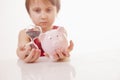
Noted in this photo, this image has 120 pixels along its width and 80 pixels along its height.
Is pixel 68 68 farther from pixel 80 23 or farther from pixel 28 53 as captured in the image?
pixel 80 23

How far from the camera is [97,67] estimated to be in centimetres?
74

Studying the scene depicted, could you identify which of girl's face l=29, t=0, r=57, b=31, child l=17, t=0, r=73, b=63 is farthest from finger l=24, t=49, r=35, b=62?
girl's face l=29, t=0, r=57, b=31

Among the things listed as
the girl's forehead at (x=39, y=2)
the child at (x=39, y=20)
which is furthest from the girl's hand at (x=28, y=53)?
the girl's forehead at (x=39, y=2)

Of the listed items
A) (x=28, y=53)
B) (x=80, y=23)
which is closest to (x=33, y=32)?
(x=28, y=53)

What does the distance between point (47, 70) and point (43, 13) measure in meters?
0.19

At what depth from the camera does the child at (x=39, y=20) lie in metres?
0.81

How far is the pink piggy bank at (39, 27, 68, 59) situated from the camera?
0.79 meters

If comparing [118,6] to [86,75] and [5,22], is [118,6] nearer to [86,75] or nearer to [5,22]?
[5,22]

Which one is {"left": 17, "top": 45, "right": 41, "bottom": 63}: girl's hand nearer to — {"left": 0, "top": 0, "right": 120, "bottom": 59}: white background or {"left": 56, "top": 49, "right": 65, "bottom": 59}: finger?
{"left": 56, "top": 49, "right": 65, "bottom": 59}: finger

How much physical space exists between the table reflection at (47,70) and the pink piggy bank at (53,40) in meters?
0.04

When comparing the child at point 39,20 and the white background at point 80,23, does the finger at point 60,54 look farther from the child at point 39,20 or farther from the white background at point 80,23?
the white background at point 80,23

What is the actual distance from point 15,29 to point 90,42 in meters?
0.29

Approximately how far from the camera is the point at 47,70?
0.74 meters

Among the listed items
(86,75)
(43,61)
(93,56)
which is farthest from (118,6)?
(86,75)
